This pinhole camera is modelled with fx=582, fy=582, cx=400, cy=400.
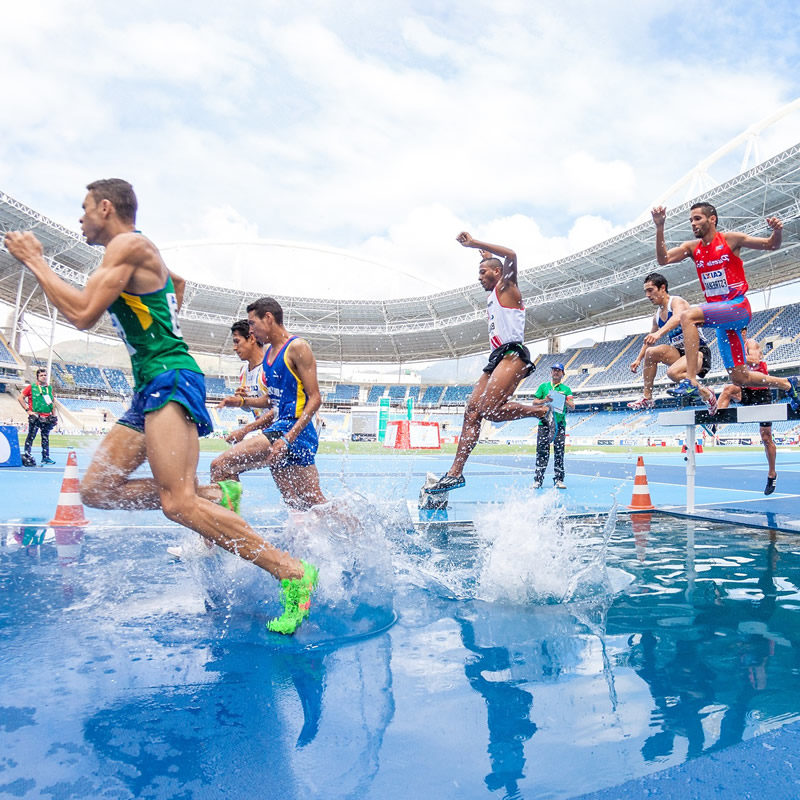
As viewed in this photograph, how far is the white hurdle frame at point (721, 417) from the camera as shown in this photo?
5281 millimetres

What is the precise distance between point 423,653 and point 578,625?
80 cm

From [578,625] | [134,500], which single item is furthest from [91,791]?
[578,625]

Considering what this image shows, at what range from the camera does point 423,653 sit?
2.33 metres

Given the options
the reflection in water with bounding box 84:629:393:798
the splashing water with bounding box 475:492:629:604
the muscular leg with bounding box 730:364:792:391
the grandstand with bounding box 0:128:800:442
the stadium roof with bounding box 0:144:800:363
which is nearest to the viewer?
the reflection in water with bounding box 84:629:393:798

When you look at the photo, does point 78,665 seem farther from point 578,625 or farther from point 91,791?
point 578,625

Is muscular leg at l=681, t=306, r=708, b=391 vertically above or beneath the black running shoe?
above

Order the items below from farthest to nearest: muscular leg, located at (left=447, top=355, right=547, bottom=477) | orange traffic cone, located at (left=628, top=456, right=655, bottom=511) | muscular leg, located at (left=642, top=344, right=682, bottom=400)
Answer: orange traffic cone, located at (left=628, top=456, right=655, bottom=511)
muscular leg, located at (left=642, top=344, right=682, bottom=400)
muscular leg, located at (left=447, top=355, right=547, bottom=477)

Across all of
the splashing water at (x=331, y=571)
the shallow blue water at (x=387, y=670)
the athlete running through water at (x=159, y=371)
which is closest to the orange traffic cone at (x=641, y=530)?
the shallow blue water at (x=387, y=670)

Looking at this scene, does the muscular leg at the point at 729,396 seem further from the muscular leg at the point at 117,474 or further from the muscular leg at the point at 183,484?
the muscular leg at the point at 117,474

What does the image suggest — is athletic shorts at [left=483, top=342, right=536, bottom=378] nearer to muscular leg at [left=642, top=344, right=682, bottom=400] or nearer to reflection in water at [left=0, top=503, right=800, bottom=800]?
reflection in water at [left=0, top=503, right=800, bottom=800]

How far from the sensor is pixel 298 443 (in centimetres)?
381

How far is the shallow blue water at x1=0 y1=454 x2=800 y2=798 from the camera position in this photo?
4.95ft

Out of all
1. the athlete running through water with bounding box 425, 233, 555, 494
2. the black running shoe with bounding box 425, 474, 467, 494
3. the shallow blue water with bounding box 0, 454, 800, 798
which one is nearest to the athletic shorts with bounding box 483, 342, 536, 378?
the athlete running through water with bounding box 425, 233, 555, 494

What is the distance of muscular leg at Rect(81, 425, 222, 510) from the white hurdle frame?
5137 mm
